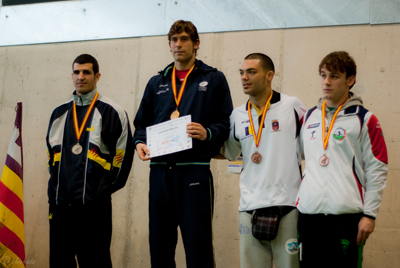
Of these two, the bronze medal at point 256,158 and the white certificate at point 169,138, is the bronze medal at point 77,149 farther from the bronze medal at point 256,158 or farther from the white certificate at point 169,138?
the bronze medal at point 256,158

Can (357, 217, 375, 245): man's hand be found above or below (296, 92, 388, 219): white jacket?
below

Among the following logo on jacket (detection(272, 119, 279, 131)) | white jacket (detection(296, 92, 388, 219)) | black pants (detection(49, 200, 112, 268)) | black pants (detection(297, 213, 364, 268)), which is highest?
logo on jacket (detection(272, 119, 279, 131))

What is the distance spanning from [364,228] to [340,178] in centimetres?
32

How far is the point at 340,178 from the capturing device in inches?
101

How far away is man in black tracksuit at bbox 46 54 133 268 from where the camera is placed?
333 centimetres

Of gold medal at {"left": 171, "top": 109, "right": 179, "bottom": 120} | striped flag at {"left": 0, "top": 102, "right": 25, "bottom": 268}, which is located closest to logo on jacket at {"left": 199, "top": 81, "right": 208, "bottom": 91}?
gold medal at {"left": 171, "top": 109, "right": 179, "bottom": 120}

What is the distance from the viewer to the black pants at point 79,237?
3316 mm

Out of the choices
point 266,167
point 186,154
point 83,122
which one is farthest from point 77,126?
point 266,167

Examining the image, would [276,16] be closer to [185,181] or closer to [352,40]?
[352,40]

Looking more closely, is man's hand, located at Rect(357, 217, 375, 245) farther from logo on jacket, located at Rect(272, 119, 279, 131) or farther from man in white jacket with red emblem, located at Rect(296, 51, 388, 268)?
logo on jacket, located at Rect(272, 119, 279, 131)

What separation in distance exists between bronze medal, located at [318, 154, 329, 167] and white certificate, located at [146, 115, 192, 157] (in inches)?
32.5

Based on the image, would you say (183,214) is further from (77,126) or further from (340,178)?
(77,126)

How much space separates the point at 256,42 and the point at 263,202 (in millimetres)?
2412

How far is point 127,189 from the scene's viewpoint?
4.89m
